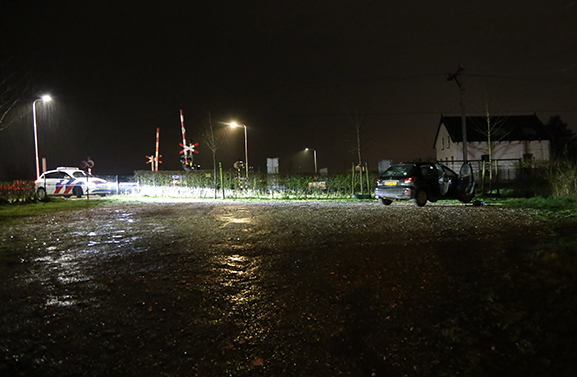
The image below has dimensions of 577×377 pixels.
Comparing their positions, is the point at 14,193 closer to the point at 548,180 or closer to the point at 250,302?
the point at 250,302

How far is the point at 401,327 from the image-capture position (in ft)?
12.4

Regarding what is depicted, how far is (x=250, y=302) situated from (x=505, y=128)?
4683 centimetres

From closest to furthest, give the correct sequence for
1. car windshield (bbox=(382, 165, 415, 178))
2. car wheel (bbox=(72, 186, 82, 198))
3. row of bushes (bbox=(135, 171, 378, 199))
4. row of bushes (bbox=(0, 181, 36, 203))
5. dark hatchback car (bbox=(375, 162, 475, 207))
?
1. dark hatchback car (bbox=(375, 162, 475, 207))
2. car windshield (bbox=(382, 165, 415, 178))
3. row of bushes (bbox=(0, 181, 36, 203))
4. row of bushes (bbox=(135, 171, 378, 199))
5. car wheel (bbox=(72, 186, 82, 198))

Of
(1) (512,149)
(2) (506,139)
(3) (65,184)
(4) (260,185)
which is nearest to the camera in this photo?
(4) (260,185)

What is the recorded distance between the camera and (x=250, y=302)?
4.51 m

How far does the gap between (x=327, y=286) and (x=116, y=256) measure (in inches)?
154

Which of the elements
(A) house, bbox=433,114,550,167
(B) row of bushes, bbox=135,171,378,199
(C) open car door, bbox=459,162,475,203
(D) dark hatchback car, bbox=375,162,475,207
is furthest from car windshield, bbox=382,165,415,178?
(A) house, bbox=433,114,550,167

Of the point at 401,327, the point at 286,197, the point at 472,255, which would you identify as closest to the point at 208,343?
the point at 401,327

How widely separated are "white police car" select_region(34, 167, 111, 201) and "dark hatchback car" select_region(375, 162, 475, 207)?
614 inches

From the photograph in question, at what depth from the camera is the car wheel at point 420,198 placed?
13523 millimetres

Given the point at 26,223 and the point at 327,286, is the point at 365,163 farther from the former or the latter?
the point at 327,286

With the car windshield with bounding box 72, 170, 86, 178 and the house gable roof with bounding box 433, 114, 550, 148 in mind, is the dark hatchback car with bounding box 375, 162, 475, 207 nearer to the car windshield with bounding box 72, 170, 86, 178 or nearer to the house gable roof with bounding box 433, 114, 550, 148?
the car windshield with bounding box 72, 170, 86, 178

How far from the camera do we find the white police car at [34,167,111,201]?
70.5 ft

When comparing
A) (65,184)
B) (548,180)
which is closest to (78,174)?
(65,184)
